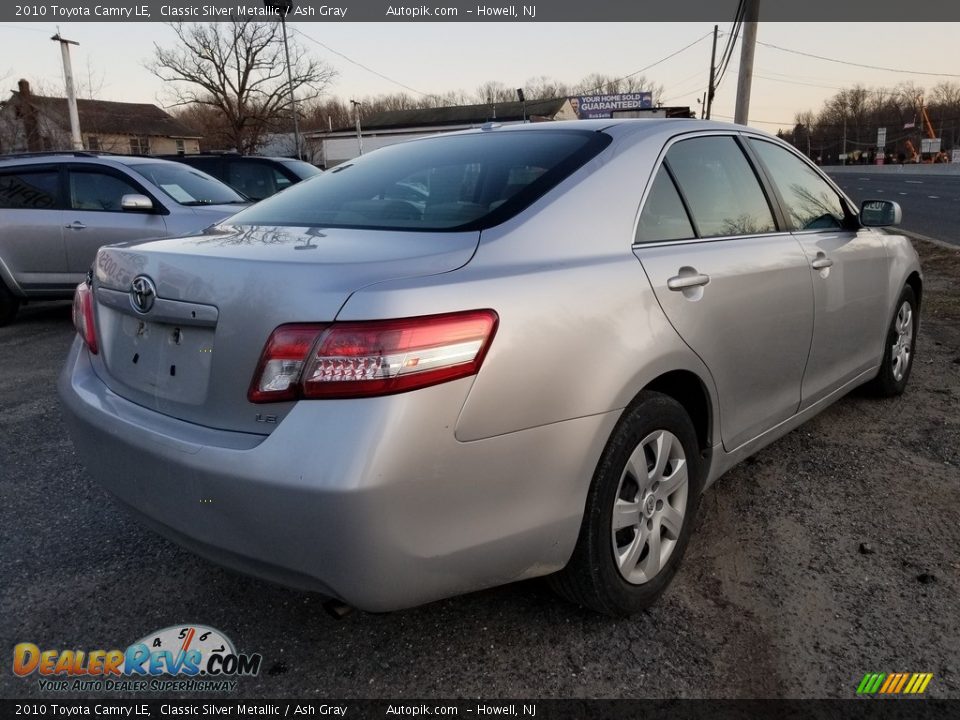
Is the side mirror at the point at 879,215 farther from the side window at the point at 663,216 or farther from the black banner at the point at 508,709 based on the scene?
the black banner at the point at 508,709

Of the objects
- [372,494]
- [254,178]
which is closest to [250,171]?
[254,178]

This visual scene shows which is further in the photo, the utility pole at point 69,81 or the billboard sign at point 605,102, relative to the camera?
the billboard sign at point 605,102

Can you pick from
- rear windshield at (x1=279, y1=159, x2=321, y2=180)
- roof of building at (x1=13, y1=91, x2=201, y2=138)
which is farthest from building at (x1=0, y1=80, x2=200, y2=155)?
rear windshield at (x1=279, y1=159, x2=321, y2=180)

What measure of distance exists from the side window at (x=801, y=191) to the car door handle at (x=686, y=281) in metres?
1.06

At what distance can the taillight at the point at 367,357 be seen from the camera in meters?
1.70

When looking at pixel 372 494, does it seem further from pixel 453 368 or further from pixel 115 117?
pixel 115 117

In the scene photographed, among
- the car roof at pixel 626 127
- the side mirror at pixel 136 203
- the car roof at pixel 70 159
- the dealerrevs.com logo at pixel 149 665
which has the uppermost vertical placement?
the car roof at pixel 626 127

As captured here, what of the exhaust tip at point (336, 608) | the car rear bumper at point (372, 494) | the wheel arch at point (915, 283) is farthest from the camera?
the wheel arch at point (915, 283)

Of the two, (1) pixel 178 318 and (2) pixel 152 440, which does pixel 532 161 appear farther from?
(2) pixel 152 440

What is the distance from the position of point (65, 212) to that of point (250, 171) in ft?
14.0

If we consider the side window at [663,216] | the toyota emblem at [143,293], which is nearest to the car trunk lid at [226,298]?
the toyota emblem at [143,293]

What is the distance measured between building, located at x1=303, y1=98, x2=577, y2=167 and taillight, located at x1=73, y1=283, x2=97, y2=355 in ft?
168

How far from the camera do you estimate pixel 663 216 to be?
2.55m

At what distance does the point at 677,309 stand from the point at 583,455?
0.65 m
